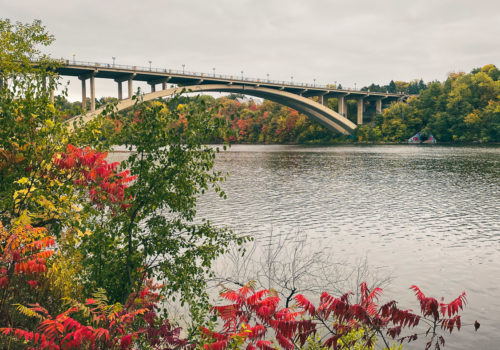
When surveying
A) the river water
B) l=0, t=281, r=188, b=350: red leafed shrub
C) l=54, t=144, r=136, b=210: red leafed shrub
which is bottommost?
the river water

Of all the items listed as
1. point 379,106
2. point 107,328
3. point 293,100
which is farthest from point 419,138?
point 107,328

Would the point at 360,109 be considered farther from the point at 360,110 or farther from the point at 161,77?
the point at 161,77

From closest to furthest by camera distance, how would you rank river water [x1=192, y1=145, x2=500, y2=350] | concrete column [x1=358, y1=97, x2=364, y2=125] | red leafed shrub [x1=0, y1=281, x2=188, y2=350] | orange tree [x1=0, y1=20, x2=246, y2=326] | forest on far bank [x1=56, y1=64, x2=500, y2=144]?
red leafed shrub [x1=0, y1=281, x2=188, y2=350], orange tree [x1=0, y1=20, x2=246, y2=326], river water [x1=192, y1=145, x2=500, y2=350], forest on far bank [x1=56, y1=64, x2=500, y2=144], concrete column [x1=358, y1=97, x2=364, y2=125]

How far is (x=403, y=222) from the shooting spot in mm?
18781

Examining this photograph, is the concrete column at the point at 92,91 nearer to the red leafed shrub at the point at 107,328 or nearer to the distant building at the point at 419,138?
the red leafed shrub at the point at 107,328

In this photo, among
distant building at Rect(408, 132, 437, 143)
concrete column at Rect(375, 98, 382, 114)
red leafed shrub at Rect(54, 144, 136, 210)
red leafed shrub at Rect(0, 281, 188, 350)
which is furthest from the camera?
concrete column at Rect(375, 98, 382, 114)

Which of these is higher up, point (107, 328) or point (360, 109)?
point (360, 109)

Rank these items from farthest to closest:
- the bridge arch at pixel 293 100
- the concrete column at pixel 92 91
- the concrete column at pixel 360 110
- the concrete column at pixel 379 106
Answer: the concrete column at pixel 379 106 → the concrete column at pixel 360 110 → the bridge arch at pixel 293 100 → the concrete column at pixel 92 91

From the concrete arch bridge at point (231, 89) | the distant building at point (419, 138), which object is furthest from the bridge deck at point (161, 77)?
the distant building at point (419, 138)

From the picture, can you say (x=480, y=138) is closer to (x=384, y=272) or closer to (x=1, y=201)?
(x=384, y=272)

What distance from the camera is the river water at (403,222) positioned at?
35.4 ft

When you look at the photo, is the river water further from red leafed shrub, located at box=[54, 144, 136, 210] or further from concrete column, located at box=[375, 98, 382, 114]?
concrete column, located at box=[375, 98, 382, 114]

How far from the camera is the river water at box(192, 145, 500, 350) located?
10781 mm

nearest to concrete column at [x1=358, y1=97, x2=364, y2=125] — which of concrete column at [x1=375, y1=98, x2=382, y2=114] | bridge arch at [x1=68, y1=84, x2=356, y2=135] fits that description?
concrete column at [x1=375, y1=98, x2=382, y2=114]
